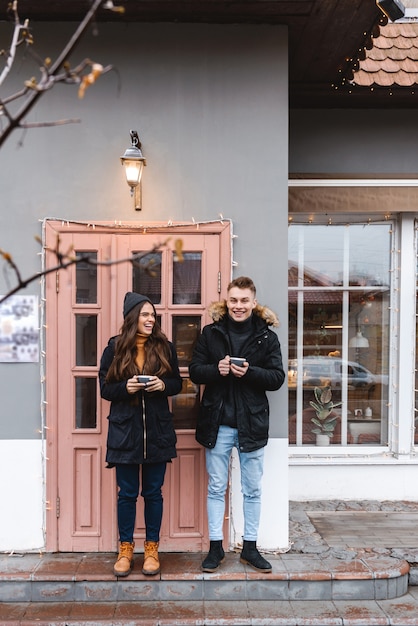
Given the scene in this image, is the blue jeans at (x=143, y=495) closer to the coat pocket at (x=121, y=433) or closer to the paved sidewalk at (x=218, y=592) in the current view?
the coat pocket at (x=121, y=433)

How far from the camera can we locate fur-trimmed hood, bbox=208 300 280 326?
3.77 meters

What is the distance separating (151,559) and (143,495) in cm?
45

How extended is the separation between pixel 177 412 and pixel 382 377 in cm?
257

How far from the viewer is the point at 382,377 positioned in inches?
221

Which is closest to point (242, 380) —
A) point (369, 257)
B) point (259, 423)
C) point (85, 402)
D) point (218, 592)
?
point (259, 423)

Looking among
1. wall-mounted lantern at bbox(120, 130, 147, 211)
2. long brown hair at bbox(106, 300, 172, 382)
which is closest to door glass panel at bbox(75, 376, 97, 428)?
long brown hair at bbox(106, 300, 172, 382)

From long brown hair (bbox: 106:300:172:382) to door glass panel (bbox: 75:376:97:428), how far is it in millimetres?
545

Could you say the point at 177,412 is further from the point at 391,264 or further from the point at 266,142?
the point at 391,264

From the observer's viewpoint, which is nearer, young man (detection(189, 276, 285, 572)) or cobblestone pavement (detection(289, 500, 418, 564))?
young man (detection(189, 276, 285, 572))

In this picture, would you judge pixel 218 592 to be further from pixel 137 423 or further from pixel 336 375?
pixel 336 375

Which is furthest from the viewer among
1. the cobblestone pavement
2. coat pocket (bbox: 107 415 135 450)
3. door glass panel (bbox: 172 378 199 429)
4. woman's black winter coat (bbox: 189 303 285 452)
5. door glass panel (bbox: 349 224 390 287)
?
door glass panel (bbox: 349 224 390 287)

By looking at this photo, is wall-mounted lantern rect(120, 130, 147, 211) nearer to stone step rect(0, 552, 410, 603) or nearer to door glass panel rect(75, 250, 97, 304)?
door glass panel rect(75, 250, 97, 304)

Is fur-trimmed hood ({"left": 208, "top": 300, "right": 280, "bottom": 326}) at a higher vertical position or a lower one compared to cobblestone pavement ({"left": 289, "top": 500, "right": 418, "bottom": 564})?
higher

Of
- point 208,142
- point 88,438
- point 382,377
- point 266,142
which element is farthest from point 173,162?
point 382,377
